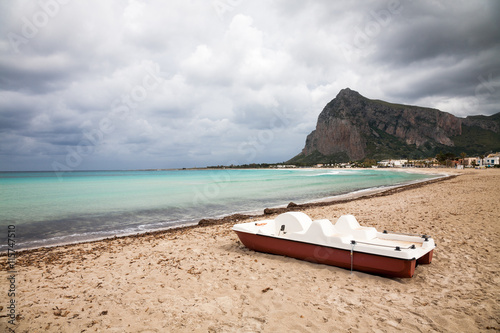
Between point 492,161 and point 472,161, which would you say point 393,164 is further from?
point 492,161

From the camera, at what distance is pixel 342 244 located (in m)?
6.05

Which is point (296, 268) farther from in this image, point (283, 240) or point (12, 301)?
point (12, 301)

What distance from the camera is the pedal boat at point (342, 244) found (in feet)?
18.2

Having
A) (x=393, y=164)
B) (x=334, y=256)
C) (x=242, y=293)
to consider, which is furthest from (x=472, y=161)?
(x=242, y=293)

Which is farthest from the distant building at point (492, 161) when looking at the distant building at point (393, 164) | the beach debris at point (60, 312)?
the beach debris at point (60, 312)

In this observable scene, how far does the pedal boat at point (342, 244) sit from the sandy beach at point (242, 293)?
25 cm

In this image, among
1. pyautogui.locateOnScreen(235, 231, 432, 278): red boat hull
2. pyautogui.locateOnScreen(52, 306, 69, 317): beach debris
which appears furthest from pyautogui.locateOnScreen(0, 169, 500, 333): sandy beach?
pyautogui.locateOnScreen(235, 231, 432, 278): red boat hull

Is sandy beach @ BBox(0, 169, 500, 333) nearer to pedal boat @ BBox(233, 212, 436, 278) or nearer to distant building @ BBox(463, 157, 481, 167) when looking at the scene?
pedal boat @ BBox(233, 212, 436, 278)

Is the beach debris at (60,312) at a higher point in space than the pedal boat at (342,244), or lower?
lower

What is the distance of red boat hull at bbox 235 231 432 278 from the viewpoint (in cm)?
553

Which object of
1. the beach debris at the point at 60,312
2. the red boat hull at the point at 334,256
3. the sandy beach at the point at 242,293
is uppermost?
the red boat hull at the point at 334,256

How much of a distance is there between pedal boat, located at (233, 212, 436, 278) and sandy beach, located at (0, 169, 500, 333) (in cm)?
25

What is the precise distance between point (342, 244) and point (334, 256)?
0.41 meters

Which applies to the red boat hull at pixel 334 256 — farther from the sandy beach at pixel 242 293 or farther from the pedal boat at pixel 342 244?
the sandy beach at pixel 242 293
